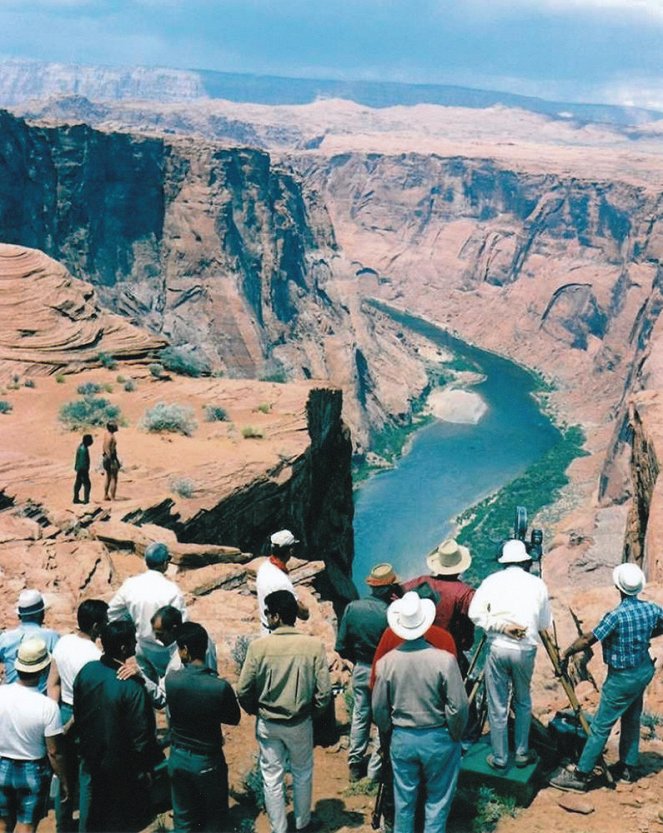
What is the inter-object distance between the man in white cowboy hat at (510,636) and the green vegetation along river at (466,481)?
4102cm

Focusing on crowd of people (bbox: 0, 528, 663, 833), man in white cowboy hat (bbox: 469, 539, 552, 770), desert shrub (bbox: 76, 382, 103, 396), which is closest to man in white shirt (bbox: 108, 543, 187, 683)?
crowd of people (bbox: 0, 528, 663, 833)

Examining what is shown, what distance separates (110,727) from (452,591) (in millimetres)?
2936

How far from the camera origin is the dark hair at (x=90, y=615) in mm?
6836

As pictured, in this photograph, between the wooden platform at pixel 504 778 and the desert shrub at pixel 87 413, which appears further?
the desert shrub at pixel 87 413

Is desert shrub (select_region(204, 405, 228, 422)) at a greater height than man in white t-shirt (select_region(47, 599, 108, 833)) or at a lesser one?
lesser

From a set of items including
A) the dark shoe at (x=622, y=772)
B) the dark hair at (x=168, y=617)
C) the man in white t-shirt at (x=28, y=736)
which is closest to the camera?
the man in white t-shirt at (x=28, y=736)

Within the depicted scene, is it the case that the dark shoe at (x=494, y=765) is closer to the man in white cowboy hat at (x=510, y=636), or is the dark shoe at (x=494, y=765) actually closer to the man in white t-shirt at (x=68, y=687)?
the man in white cowboy hat at (x=510, y=636)

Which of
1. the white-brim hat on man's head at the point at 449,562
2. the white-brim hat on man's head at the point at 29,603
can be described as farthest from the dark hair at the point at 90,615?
the white-brim hat on man's head at the point at 449,562

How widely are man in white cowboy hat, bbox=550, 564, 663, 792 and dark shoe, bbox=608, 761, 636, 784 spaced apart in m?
0.02

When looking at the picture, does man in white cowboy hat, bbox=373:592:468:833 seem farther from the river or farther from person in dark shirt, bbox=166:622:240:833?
the river

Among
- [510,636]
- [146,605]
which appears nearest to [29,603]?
[146,605]

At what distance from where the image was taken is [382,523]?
5956 cm

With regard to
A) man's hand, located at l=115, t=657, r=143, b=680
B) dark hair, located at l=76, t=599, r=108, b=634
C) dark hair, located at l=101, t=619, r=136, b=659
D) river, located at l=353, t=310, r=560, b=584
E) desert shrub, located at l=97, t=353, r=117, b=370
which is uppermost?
dark hair, located at l=101, t=619, r=136, b=659

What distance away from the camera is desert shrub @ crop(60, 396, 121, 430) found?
2077cm
